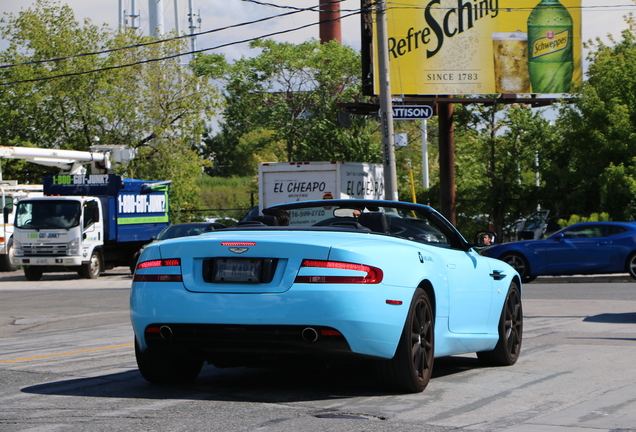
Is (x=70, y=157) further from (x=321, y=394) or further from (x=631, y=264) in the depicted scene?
(x=321, y=394)

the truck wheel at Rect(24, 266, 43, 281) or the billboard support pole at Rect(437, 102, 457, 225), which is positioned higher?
the billboard support pole at Rect(437, 102, 457, 225)

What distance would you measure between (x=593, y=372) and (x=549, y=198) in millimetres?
25733

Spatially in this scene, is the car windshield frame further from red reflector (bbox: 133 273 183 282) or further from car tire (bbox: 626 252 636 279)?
car tire (bbox: 626 252 636 279)

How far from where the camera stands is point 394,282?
A: 19.7 feet

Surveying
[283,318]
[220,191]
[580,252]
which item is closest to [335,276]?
[283,318]

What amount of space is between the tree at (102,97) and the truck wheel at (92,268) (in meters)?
16.1

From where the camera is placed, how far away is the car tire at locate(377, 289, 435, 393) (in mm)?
6121

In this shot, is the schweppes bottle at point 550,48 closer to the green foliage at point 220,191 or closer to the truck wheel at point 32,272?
the truck wheel at point 32,272

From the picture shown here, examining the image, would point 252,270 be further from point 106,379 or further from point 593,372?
point 593,372

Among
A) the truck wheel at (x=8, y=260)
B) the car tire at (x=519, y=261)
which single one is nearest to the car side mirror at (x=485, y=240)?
the car tire at (x=519, y=261)

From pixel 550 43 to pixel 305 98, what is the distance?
17.9 metres

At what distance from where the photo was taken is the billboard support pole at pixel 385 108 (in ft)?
74.1

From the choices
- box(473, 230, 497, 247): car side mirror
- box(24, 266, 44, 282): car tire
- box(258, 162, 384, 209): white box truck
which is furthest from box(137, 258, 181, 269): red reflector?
box(24, 266, 44, 282): car tire

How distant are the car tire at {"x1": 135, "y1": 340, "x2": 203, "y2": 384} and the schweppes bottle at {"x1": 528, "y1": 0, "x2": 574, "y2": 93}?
26.3 metres
